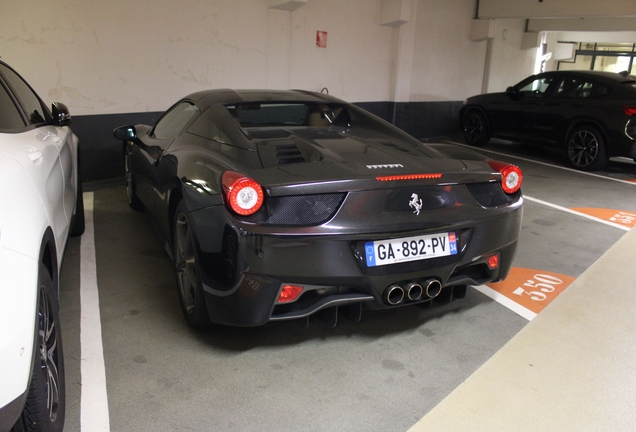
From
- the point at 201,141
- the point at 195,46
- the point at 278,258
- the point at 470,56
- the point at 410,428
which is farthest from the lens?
the point at 470,56

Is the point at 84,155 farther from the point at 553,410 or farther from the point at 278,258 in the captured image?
the point at 553,410

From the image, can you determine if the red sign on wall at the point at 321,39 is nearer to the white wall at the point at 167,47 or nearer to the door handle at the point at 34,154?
the white wall at the point at 167,47

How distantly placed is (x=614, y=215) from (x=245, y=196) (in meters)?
4.70

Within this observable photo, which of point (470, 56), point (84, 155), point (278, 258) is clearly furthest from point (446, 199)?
point (470, 56)

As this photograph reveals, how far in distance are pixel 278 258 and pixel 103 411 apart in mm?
916

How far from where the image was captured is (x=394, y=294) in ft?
7.85

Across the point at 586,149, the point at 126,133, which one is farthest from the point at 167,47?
the point at 586,149

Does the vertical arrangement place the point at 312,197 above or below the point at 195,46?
below

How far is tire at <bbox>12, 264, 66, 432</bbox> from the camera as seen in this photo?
1.57 meters

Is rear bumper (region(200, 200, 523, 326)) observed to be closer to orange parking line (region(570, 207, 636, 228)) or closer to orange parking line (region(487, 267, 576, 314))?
→ orange parking line (region(487, 267, 576, 314))

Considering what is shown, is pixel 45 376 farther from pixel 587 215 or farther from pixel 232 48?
pixel 232 48

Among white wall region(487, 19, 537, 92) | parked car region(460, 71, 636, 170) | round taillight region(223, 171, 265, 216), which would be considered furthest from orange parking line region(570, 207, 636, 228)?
white wall region(487, 19, 537, 92)

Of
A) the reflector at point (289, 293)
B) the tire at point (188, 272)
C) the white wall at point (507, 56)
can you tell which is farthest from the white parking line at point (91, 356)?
the white wall at point (507, 56)

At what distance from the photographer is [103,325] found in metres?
2.78
